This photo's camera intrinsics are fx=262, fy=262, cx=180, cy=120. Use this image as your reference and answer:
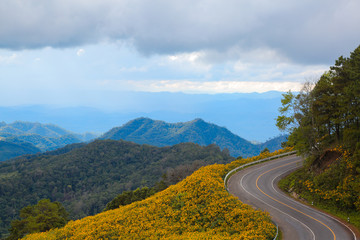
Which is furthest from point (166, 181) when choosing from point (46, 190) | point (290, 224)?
point (46, 190)

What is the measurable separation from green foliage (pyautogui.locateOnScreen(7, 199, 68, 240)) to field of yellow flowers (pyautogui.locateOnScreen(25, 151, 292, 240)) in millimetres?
20292

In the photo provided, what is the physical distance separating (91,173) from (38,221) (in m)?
127

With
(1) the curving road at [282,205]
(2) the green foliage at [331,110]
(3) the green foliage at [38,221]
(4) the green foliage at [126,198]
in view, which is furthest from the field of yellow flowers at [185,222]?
(4) the green foliage at [126,198]

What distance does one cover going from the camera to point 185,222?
1847cm

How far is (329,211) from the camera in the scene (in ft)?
73.4

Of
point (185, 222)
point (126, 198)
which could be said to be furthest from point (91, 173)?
point (185, 222)

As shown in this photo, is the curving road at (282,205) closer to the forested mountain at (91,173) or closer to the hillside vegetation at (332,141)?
the hillside vegetation at (332,141)

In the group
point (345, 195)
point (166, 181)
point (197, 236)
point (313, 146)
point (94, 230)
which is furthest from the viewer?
point (166, 181)

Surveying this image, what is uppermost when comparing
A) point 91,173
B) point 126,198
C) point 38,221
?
point 126,198

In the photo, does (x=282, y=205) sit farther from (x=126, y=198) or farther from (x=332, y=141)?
(x=126, y=198)

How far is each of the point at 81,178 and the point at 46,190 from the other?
73.1ft

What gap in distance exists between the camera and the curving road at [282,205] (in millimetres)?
18564

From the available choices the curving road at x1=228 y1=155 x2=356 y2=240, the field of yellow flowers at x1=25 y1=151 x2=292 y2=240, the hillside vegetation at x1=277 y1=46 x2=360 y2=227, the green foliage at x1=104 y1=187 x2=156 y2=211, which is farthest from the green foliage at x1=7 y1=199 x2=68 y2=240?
the hillside vegetation at x1=277 y1=46 x2=360 y2=227

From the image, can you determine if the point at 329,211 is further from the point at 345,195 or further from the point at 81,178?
the point at 81,178
